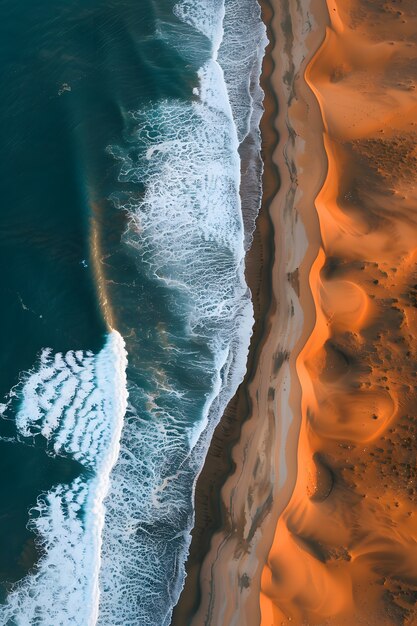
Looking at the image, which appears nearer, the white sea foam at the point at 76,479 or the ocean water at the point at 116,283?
the white sea foam at the point at 76,479

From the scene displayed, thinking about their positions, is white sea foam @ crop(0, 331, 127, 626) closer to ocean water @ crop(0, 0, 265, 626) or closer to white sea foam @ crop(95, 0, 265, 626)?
ocean water @ crop(0, 0, 265, 626)

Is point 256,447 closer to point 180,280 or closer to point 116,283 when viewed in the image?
point 180,280

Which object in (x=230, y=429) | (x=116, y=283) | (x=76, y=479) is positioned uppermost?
(x=116, y=283)

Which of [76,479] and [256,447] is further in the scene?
[256,447]

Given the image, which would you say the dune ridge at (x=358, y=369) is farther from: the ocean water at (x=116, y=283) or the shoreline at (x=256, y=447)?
the ocean water at (x=116, y=283)

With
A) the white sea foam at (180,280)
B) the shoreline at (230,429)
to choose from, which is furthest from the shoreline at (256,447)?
the white sea foam at (180,280)

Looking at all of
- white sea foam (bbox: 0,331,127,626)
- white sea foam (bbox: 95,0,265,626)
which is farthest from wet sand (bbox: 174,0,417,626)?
white sea foam (bbox: 0,331,127,626)

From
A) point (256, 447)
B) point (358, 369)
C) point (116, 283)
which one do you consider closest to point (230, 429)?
point (256, 447)

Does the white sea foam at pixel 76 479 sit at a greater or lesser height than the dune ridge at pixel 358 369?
lesser
